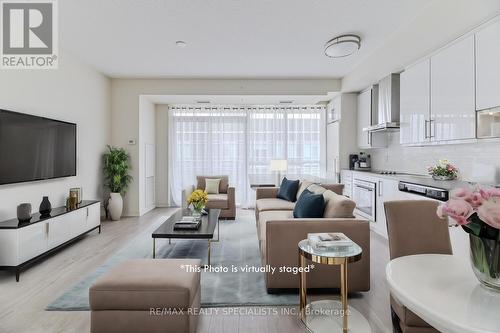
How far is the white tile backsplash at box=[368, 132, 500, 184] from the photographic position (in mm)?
3128

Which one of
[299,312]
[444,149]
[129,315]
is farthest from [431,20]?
[129,315]

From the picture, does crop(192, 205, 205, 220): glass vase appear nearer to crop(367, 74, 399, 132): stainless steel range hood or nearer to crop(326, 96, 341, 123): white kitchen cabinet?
crop(367, 74, 399, 132): stainless steel range hood

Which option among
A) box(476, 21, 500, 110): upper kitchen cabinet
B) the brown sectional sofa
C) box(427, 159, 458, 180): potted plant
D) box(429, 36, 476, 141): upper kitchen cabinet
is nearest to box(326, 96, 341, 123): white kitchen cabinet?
box(429, 36, 476, 141): upper kitchen cabinet

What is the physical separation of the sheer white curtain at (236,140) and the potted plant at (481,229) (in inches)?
231

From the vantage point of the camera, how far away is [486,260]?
103 cm

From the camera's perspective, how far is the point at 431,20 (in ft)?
10.2

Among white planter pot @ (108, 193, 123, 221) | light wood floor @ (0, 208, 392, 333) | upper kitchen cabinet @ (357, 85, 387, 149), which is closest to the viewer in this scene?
light wood floor @ (0, 208, 392, 333)

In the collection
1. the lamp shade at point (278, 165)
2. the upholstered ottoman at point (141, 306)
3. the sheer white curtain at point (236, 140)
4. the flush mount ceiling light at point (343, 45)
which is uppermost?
the flush mount ceiling light at point (343, 45)

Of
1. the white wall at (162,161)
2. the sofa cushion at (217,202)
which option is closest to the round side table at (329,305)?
the sofa cushion at (217,202)

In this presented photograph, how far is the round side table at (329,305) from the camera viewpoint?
1.85 m

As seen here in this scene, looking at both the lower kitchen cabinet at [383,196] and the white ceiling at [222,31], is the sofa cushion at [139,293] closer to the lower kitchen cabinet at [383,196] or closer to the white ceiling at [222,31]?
the white ceiling at [222,31]

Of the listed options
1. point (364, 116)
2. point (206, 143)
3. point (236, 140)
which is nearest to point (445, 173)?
point (364, 116)

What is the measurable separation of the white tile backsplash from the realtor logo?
5007mm

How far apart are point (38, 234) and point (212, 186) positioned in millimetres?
3147
